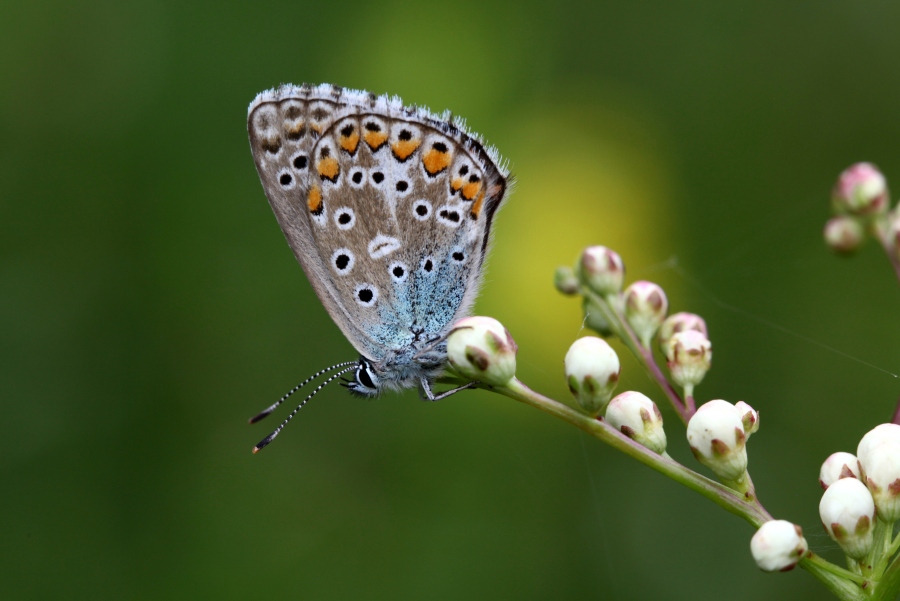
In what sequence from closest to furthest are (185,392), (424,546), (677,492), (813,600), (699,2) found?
(813,600) → (424,546) → (185,392) → (677,492) → (699,2)

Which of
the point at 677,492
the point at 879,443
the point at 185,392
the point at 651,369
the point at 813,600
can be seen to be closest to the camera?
the point at 879,443

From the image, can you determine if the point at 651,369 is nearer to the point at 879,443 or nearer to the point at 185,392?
the point at 879,443

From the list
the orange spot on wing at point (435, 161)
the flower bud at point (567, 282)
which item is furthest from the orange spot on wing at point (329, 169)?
the flower bud at point (567, 282)

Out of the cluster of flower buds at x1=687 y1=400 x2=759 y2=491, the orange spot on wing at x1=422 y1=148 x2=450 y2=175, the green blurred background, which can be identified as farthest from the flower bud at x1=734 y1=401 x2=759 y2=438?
the green blurred background

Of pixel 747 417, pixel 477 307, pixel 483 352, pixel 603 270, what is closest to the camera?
pixel 747 417

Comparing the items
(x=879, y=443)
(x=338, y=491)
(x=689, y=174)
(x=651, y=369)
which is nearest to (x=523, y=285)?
(x=689, y=174)

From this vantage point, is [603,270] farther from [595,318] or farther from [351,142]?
[351,142]

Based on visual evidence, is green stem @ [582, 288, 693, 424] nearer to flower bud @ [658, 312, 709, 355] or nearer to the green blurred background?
flower bud @ [658, 312, 709, 355]

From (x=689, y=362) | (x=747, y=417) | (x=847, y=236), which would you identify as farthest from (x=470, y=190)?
(x=847, y=236)
